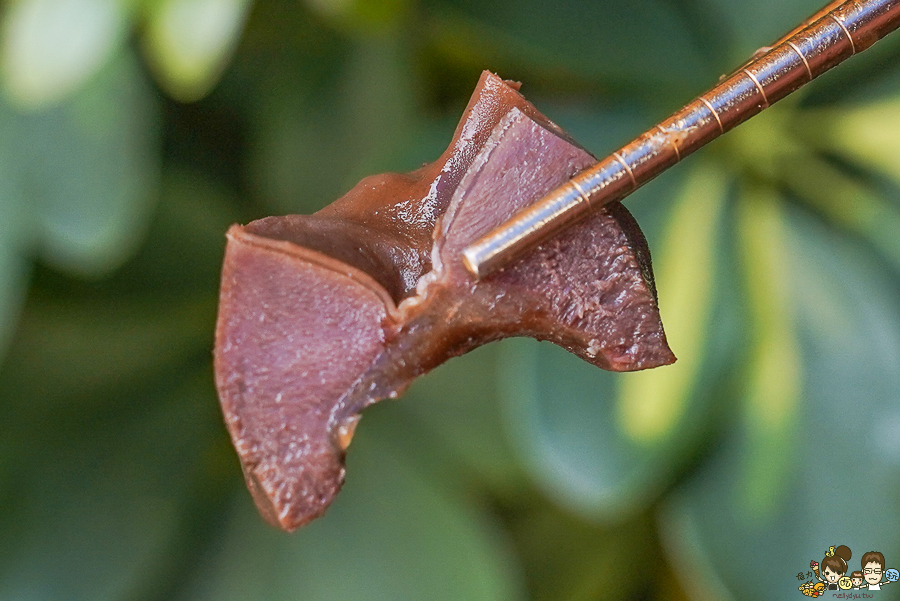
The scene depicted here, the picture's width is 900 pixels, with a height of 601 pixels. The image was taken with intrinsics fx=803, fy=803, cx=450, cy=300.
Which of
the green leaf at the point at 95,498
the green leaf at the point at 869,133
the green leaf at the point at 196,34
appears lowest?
the green leaf at the point at 95,498

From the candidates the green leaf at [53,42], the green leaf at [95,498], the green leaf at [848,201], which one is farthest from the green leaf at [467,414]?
the green leaf at [53,42]

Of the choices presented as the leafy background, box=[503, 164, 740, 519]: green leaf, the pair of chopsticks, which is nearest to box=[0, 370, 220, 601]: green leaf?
the leafy background

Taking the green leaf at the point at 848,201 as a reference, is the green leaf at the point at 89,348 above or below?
below

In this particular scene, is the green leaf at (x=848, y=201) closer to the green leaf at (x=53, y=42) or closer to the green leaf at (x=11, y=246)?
the green leaf at (x=53, y=42)

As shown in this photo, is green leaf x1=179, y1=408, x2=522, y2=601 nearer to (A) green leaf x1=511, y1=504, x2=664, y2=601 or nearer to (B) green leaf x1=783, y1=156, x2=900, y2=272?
(A) green leaf x1=511, y1=504, x2=664, y2=601

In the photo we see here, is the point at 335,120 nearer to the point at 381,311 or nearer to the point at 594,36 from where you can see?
the point at 594,36

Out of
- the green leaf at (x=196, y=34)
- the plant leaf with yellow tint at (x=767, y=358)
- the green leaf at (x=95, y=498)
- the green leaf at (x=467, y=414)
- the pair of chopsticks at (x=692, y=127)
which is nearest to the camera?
the pair of chopsticks at (x=692, y=127)
